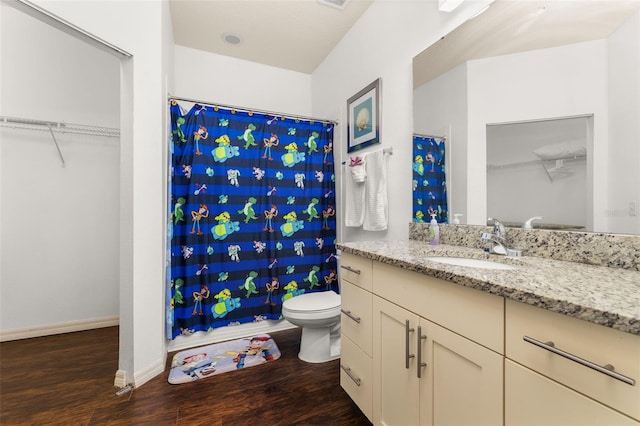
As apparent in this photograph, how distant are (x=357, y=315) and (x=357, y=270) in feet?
0.71

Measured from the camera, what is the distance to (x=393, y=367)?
3.45ft

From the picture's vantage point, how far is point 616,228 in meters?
0.89

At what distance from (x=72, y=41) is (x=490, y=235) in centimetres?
344

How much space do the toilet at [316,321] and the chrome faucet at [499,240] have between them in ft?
3.31

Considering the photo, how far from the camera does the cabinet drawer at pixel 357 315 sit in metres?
1.22

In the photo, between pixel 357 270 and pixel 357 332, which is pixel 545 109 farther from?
pixel 357 332

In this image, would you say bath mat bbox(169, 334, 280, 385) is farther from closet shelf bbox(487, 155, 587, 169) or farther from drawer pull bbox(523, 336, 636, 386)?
closet shelf bbox(487, 155, 587, 169)

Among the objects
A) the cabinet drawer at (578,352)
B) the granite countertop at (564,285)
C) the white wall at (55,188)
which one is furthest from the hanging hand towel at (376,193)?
the white wall at (55,188)

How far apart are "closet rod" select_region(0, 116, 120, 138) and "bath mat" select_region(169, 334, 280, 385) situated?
1994 millimetres

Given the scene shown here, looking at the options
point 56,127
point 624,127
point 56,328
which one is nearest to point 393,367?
point 624,127

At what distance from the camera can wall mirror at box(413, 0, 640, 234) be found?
2.88ft

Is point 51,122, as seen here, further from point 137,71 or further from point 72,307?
point 72,307

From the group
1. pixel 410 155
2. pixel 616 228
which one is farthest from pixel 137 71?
pixel 616 228

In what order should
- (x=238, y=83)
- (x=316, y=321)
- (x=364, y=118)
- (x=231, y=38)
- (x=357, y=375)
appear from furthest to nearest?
(x=238, y=83) < (x=231, y=38) < (x=364, y=118) < (x=316, y=321) < (x=357, y=375)
